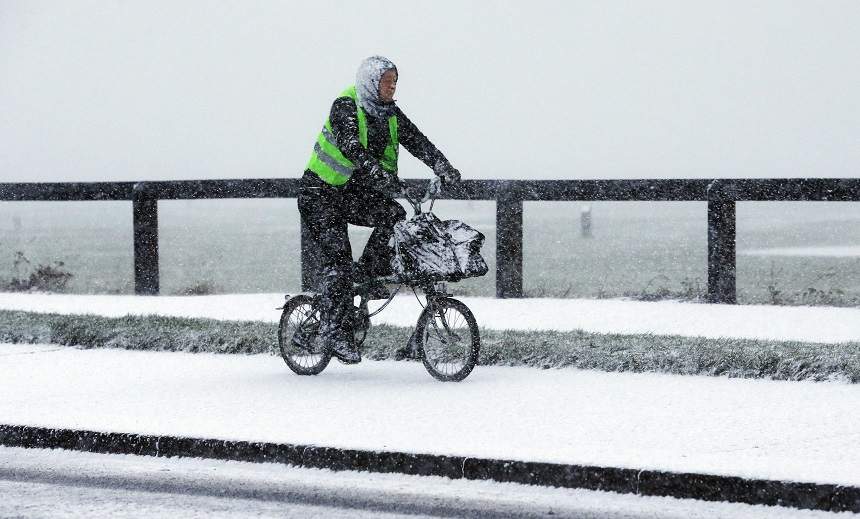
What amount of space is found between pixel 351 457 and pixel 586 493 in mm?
1216

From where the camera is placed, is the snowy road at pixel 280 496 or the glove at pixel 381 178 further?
the glove at pixel 381 178

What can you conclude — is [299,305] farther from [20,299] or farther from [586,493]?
[20,299]

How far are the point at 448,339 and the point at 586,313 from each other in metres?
4.71

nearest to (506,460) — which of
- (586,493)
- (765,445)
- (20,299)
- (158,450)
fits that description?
(586,493)

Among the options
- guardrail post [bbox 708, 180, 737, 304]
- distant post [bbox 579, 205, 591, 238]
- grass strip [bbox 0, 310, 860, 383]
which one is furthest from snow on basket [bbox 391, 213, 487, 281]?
distant post [bbox 579, 205, 591, 238]

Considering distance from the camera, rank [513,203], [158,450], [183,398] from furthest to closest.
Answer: [513,203], [183,398], [158,450]

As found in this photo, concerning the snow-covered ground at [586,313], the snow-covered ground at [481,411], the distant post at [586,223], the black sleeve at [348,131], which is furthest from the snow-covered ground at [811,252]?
the black sleeve at [348,131]

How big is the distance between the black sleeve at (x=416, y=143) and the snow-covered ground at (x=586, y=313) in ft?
12.4

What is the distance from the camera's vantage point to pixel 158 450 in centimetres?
771

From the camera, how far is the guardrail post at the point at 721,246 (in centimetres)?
1455

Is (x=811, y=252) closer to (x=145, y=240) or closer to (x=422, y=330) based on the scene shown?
(x=145, y=240)

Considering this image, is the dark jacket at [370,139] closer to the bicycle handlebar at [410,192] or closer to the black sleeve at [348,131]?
the black sleeve at [348,131]

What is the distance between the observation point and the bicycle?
9.52 metres

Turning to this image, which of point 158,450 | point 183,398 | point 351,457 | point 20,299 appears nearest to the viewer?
point 351,457
